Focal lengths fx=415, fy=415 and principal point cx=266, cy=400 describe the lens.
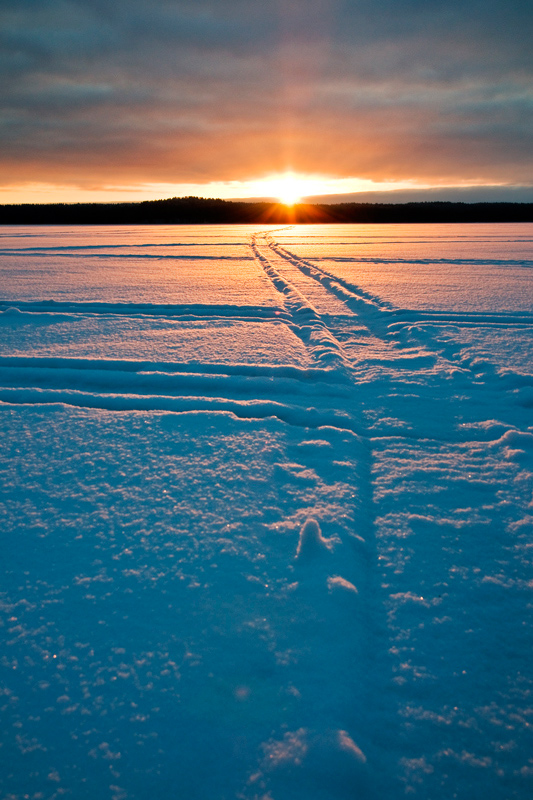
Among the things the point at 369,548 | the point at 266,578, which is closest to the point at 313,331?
the point at 369,548

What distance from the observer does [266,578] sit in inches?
46.3

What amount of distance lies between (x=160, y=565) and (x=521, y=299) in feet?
17.1

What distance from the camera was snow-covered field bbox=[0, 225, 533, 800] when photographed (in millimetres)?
811

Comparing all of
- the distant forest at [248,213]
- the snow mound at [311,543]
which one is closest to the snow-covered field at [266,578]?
the snow mound at [311,543]

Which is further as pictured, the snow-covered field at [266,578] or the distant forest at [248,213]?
the distant forest at [248,213]

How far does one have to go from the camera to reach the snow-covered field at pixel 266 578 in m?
0.81

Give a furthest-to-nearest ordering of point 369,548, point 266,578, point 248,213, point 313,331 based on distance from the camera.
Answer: point 248,213
point 313,331
point 369,548
point 266,578

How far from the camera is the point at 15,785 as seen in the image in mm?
769

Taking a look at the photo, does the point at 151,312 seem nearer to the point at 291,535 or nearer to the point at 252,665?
the point at 291,535

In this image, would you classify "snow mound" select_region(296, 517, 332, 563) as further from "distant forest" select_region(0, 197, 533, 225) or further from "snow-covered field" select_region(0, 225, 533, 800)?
"distant forest" select_region(0, 197, 533, 225)

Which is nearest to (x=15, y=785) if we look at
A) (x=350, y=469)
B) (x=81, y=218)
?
(x=350, y=469)

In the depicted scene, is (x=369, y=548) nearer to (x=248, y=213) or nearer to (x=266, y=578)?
(x=266, y=578)

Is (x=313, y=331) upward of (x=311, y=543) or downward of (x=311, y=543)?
upward

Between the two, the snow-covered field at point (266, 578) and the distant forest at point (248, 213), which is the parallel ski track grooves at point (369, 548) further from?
the distant forest at point (248, 213)
